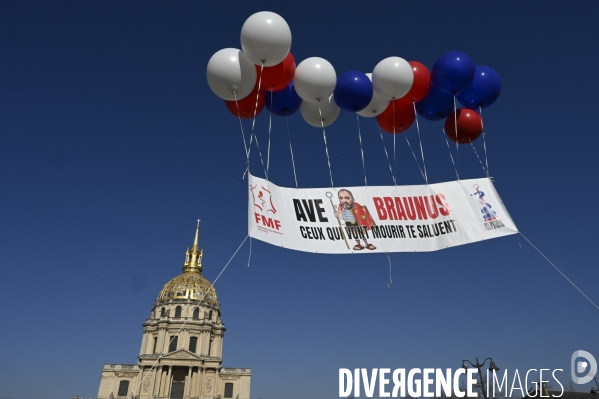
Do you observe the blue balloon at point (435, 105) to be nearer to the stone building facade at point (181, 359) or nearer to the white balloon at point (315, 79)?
the white balloon at point (315, 79)

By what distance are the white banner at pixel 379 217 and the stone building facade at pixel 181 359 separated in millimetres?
48033

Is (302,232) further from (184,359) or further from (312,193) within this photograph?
(184,359)

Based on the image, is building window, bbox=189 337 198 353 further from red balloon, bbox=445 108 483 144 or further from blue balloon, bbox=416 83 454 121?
red balloon, bbox=445 108 483 144

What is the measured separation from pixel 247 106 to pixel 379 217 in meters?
3.55

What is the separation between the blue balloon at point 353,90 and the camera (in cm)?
869

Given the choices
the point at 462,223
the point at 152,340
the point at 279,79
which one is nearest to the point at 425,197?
the point at 462,223

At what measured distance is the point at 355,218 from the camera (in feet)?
26.9

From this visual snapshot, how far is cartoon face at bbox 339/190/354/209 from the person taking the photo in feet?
27.0

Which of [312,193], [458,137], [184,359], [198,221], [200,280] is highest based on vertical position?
[198,221]

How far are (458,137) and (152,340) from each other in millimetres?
60538

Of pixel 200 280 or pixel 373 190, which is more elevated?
pixel 200 280

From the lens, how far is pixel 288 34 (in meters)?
7.95

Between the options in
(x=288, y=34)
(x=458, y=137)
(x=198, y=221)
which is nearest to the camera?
(x=288, y=34)

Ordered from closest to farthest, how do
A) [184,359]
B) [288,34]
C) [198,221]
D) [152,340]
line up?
[288,34]
[184,359]
[152,340]
[198,221]
